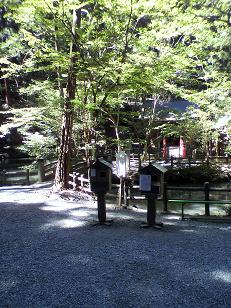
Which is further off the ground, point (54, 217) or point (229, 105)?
point (229, 105)

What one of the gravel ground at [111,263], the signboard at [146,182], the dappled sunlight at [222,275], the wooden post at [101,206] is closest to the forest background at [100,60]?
the wooden post at [101,206]

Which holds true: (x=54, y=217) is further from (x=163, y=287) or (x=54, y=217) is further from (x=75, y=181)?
(x=163, y=287)

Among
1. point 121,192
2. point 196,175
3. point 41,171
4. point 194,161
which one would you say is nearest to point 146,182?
point 121,192

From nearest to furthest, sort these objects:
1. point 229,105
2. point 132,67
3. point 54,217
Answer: point 54,217 → point 132,67 → point 229,105

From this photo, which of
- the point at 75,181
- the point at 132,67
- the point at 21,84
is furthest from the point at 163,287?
the point at 21,84

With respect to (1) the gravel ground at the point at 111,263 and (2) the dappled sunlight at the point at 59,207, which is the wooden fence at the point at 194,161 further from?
(1) the gravel ground at the point at 111,263

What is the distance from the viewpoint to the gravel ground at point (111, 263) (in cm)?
345

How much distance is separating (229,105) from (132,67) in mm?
4931

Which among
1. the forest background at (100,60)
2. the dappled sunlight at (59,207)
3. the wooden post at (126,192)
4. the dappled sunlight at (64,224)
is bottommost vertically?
the dappled sunlight at (64,224)

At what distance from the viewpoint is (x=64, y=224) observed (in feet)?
21.8

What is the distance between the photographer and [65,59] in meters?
8.90

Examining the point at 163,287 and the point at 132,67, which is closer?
the point at 163,287

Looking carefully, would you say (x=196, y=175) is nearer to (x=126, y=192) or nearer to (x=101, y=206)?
(x=126, y=192)

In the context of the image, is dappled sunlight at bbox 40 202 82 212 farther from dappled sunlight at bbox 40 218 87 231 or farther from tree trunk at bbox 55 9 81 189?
tree trunk at bbox 55 9 81 189
